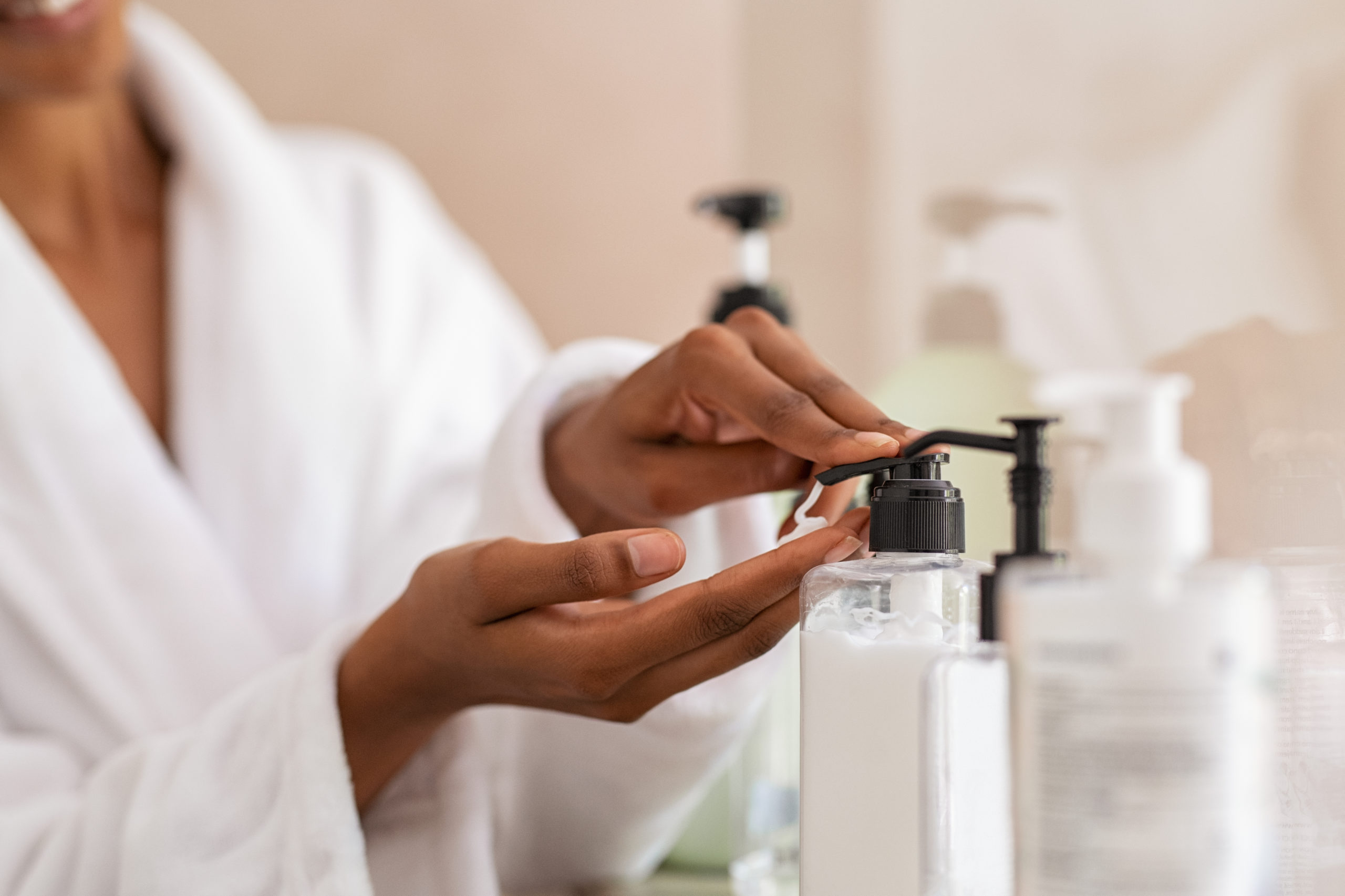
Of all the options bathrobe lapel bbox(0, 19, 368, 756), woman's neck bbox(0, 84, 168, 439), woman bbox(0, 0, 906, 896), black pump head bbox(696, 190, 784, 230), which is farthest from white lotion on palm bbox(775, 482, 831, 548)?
woman's neck bbox(0, 84, 168, 439)

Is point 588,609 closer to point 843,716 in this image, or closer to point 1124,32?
point 843,716

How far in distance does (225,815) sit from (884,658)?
0.25 meters

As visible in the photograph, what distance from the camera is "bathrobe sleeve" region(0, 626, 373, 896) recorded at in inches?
13.8

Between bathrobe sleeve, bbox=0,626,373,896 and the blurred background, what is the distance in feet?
0.79

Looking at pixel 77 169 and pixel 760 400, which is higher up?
pixel 77 169

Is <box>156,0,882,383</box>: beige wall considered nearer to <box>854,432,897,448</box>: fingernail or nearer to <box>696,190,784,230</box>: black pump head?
<box>696,190,784,230</box>: black pump head

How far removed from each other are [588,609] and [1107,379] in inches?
8.6

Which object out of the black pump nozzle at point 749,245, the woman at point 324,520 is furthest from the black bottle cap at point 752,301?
the woman at point 324,520

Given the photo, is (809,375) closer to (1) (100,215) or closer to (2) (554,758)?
(2) (554,758)

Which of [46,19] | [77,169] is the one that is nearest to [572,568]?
[46,19]

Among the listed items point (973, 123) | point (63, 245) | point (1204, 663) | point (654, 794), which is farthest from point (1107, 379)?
point (63, 245)

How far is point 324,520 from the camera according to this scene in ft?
2.06

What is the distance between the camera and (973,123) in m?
0.59

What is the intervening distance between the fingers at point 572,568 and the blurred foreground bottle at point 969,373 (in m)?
0.13
